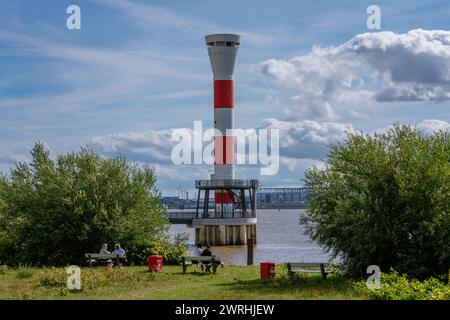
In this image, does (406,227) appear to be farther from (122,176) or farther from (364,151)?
(122,176)

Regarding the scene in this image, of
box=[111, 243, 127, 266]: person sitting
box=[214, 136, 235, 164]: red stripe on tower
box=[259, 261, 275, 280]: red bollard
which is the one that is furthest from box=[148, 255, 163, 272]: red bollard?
box=[214, 136, 235, 164]: red stripe on tower

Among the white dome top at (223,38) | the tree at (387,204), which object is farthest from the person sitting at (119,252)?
the white dome top at (223,38)

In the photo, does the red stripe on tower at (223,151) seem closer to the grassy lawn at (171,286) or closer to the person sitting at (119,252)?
the person sitting at (119,252)

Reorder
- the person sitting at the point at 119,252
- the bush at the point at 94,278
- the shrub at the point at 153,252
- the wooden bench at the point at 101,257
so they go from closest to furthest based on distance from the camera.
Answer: the bush at the point at 94,278 → the wooden bench at the point at 101,257 → the person sitting at the point at 119,252 → the shrub at the point at 153,252

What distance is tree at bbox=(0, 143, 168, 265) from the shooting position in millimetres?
35656

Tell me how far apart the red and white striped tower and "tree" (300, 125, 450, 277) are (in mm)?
58329

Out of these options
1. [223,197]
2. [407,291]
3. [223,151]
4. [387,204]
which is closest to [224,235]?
[223,197]

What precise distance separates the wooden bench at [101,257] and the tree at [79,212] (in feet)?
9.70

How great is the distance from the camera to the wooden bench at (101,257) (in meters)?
31.8

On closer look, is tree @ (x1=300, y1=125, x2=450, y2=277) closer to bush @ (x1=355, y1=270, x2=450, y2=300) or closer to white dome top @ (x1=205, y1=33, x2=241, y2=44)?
bush @ (x1=355, y1=270, x2=450, y2=300)
